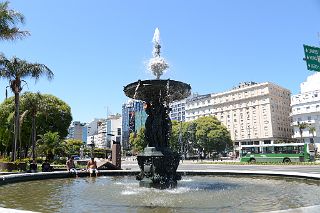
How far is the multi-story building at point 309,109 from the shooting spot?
89.5 metres

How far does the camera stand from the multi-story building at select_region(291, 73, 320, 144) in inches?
3524

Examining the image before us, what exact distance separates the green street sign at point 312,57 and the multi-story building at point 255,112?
309 feet

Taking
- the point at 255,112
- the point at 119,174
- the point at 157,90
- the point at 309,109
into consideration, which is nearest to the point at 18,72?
the point at 119,174

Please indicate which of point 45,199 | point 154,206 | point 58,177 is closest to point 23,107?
point 58,177

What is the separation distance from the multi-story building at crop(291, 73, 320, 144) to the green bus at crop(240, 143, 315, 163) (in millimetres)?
42203

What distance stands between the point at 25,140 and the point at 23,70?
1204 inches

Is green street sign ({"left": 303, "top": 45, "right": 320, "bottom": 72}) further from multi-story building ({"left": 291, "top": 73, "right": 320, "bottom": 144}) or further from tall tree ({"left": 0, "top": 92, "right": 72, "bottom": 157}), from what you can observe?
multi-story building ({"left": 291, "top": 73, "right": 320, "bottom": 144})

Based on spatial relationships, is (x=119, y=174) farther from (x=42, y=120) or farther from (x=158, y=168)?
(x=42, y=120)

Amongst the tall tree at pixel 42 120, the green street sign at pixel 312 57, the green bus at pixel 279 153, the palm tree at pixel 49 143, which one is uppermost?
the tall tree at pixel 42 120

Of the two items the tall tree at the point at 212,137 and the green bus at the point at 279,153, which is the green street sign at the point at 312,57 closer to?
the green bus at the point at 279,153

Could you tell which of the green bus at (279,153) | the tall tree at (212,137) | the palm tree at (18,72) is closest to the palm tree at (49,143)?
the palm tree at (18,72)

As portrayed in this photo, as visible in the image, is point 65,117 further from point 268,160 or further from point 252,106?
point 252,106

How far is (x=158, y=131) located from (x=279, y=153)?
35444mm

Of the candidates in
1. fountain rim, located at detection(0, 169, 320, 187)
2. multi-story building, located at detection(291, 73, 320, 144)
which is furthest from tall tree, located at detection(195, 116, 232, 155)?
fountain rim, located at detection(0, 169, 320, 187)
